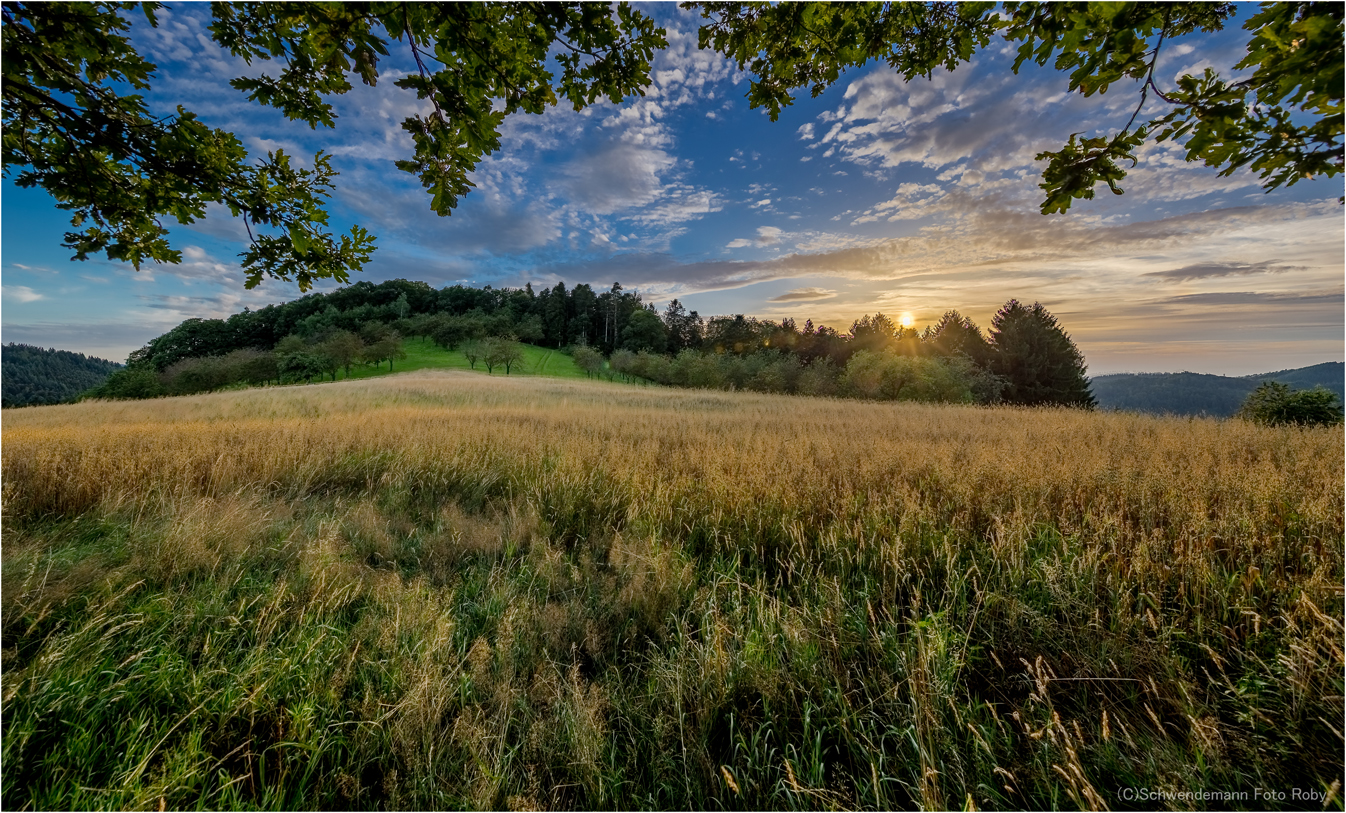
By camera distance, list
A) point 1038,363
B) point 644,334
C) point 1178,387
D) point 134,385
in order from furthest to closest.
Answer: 1. point 1178,387
2. point 644,334
3. point 134,385
4. point 1038,363

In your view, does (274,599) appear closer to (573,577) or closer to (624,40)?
(573,577)

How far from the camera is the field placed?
179 centimetres

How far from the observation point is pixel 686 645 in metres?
2.52

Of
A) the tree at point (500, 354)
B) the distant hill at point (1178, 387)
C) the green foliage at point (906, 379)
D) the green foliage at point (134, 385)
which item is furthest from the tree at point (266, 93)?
the distant hill at point (1178, 387)

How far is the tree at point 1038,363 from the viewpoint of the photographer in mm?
49625

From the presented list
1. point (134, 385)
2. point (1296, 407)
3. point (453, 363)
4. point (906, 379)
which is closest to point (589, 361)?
point (453, 363)

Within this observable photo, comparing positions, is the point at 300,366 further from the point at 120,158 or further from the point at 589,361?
the point at 120,158

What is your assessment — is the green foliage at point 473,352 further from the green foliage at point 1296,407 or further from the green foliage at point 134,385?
the green foliage at point 1296,407

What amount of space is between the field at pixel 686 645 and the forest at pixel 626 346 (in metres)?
34.7

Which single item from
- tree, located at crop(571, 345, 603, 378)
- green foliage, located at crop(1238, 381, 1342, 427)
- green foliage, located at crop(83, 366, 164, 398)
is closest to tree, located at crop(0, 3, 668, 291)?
green foliage, located at crop(1238, 381, 1342, 427)

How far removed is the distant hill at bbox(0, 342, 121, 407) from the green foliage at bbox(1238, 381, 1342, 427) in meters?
129

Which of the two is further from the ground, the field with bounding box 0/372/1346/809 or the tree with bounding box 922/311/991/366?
the tree with bounding box 922/311/991/366

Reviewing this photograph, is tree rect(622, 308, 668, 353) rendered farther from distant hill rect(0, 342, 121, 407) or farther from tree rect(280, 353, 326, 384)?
distant hill rect(0, 342, 121, 407)

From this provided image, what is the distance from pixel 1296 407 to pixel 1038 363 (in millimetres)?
46498
